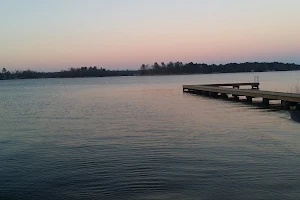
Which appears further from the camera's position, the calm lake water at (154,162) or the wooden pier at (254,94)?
the wooden pier at (254,94)

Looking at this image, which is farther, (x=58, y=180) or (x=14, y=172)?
(x=14, y=172)

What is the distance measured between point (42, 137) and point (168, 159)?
707cm

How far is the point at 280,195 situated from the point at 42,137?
1097 cm

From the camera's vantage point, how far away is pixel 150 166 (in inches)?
392

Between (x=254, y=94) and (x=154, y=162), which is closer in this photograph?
(x=154, y=162)

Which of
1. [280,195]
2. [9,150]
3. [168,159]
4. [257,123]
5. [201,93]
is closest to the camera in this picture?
[280,195]

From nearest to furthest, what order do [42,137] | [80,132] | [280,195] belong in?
1. [280,195]
2. [42,137]
3. [80,132]

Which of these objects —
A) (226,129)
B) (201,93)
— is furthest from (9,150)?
(201,93)

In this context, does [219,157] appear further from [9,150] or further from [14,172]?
[9,150]

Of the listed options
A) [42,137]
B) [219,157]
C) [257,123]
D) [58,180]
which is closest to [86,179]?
[58,180]

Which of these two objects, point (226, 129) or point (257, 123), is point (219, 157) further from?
point (257, 123)

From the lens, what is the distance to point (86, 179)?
8.81 meters

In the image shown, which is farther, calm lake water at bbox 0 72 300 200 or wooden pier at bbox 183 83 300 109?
wooden pier at bbox 183 83 300 109

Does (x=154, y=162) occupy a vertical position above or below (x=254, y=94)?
below
